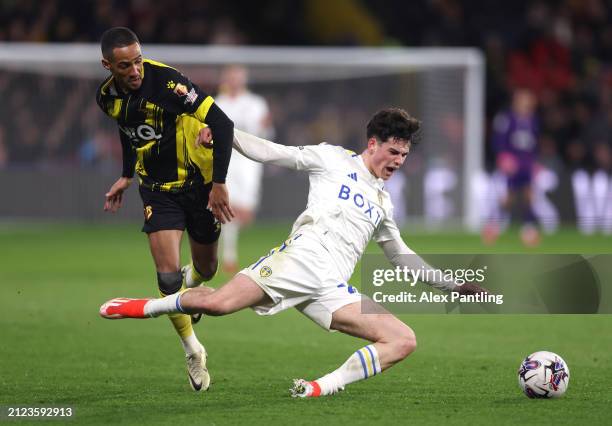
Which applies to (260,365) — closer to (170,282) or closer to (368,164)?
(170,282)

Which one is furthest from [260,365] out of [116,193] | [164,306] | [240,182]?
[240,182]

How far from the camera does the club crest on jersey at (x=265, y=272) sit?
20.8 feet

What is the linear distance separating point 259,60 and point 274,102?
970 mm

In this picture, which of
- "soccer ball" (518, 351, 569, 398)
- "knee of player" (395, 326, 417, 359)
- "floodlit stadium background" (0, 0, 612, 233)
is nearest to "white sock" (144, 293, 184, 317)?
"knee of player" (395, 326, 417, 359)

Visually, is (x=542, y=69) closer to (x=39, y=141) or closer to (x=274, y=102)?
(x=274, y=102)

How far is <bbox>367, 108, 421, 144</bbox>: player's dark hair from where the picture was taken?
6566 mm

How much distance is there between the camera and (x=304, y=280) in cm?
634

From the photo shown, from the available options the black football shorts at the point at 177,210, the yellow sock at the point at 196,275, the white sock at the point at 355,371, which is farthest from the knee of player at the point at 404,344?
the yellow sock at the point at 196,275

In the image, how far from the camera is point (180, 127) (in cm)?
714

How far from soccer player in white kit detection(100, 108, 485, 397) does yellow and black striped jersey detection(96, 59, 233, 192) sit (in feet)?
1.21

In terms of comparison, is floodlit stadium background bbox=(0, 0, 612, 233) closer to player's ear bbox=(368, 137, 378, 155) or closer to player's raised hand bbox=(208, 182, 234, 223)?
player's raised hand bbox=(208, 182, 234, 223)

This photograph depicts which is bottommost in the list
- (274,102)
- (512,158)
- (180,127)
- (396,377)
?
(396,377)

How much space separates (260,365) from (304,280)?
1709 millimetres

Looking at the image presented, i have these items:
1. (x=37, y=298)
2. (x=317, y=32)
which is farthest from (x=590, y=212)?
(x=37, y=298)
